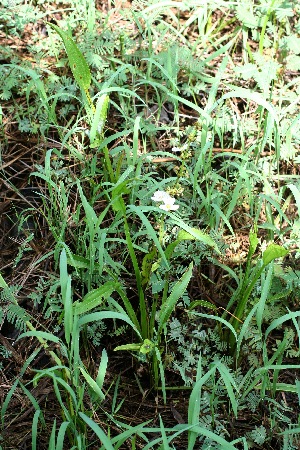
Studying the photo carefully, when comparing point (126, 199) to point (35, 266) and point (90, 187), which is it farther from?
point (35, 266)

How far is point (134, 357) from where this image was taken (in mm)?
1815

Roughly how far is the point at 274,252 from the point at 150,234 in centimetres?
37

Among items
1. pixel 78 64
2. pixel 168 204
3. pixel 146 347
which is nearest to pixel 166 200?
pixel 168 204

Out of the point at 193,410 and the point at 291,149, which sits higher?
the point at 291,149

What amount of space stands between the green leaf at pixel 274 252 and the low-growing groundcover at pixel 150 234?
0.03 metres

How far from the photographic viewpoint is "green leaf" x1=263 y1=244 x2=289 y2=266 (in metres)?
1.53

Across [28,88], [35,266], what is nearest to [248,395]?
[35,266]

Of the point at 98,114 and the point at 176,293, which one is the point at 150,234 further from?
the point at 98,114

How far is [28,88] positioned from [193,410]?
53.9 inches

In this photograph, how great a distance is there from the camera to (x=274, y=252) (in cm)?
156

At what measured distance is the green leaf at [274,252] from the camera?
1529mm

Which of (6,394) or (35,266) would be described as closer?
(6,394)

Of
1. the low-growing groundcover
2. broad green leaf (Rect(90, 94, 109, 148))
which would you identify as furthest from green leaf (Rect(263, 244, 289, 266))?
broad green leaf (Rect(90, 94, 109, 148))

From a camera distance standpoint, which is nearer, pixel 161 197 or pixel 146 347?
pixel 146 347
